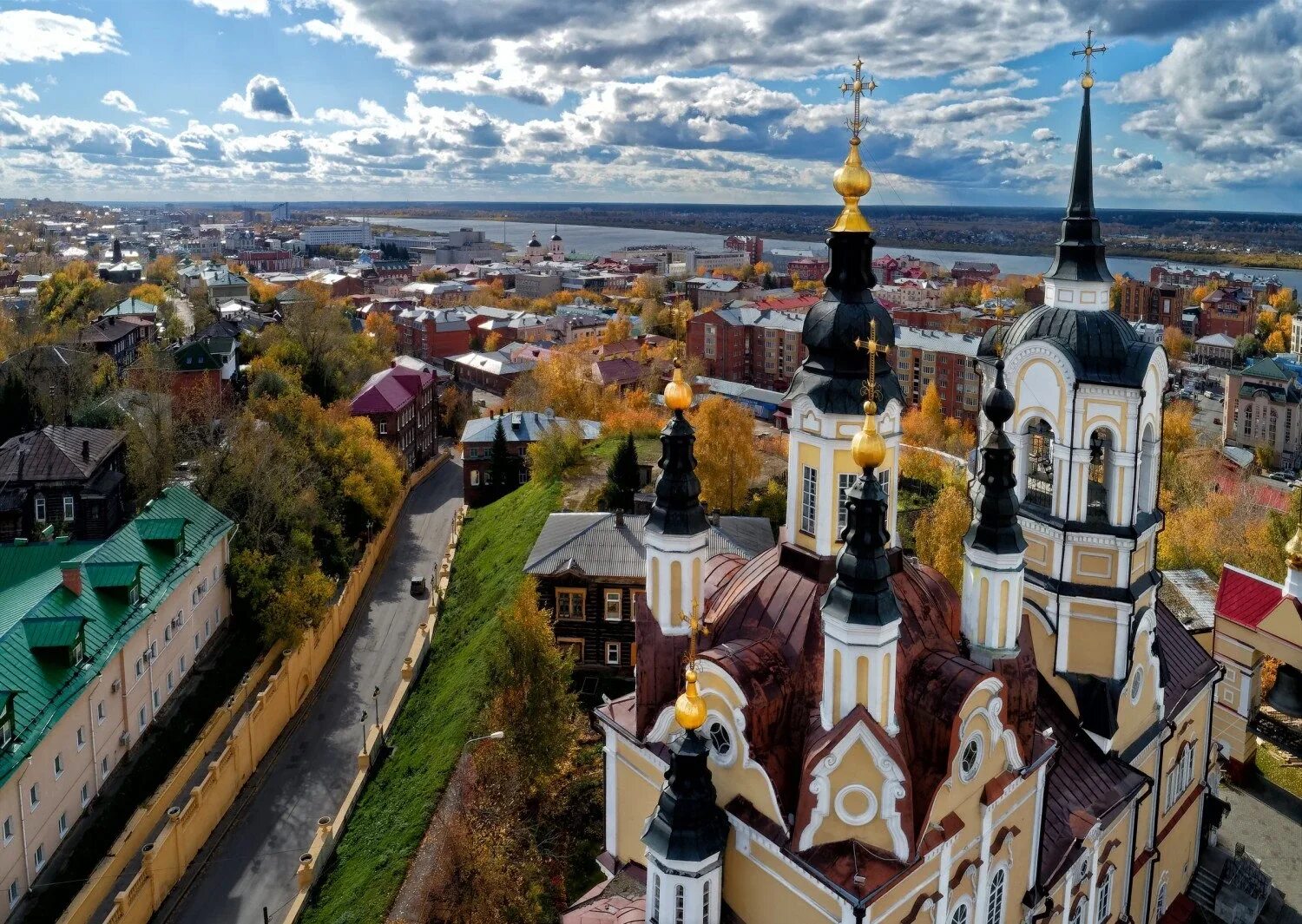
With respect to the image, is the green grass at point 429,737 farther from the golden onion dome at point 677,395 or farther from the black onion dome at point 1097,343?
the black onion dome at point 1097,343

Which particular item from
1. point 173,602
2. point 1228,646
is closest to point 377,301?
point 173,602

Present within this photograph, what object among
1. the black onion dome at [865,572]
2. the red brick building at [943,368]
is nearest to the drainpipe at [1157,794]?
the black onion dome at [865,572]

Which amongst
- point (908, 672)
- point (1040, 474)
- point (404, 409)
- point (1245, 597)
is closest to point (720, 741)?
point (908, 672)

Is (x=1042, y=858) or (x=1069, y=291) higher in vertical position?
(x=1069, y=291)

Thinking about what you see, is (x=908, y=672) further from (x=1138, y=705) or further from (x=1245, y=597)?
(x=1245, y=597)

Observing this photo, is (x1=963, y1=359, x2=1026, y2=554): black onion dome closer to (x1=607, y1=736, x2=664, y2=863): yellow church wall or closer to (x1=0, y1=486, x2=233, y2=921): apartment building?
(x1=607, y1=736, x2=664, y2=863): yellow church wall

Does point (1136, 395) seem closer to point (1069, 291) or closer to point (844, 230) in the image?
point (1069, 291)
